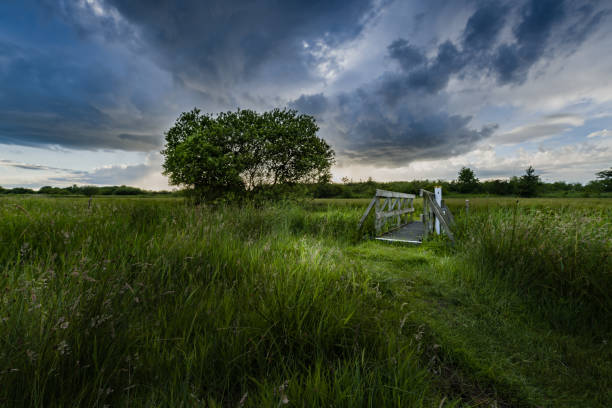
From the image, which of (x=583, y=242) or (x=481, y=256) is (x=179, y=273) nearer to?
(x=481, y=256)

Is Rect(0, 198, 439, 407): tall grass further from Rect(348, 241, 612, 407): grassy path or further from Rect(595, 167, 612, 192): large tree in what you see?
Rect(595, 167, 612, 192): large tree

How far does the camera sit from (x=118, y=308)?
6.31ft

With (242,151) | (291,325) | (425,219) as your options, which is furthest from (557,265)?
(242,151)

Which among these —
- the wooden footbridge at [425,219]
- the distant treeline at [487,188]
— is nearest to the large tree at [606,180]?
the distant treeline at [487,188]

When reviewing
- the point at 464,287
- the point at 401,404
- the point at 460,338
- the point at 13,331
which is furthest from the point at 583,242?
the point at 13,331

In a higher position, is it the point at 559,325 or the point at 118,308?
the point at 118,308

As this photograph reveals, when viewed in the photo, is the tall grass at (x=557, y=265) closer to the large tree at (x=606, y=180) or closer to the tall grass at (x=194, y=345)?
the tall grass at (x=194, y=345)

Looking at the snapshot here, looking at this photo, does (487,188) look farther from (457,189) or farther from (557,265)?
(557,265)

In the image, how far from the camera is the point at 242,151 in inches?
583

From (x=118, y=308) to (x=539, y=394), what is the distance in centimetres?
362

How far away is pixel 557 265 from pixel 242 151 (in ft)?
45.6

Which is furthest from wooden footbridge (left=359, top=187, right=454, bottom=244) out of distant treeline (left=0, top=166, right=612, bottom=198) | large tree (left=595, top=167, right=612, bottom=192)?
large tree (left=595, top=167, right=612, bottom=192)

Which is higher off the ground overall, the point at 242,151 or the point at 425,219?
the point at 242,151

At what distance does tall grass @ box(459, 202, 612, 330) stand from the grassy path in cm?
30
